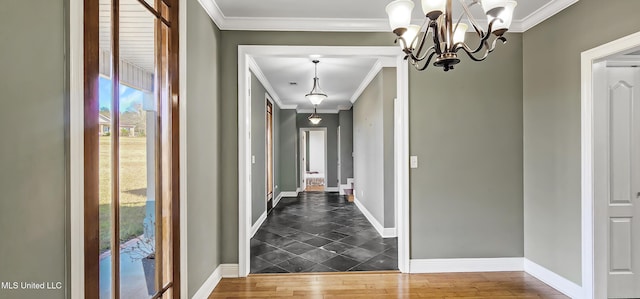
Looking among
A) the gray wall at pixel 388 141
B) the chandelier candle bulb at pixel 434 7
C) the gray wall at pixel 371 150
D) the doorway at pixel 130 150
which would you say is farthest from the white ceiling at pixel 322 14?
the gray wall at pixel 371 150

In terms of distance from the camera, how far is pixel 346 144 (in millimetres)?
9227

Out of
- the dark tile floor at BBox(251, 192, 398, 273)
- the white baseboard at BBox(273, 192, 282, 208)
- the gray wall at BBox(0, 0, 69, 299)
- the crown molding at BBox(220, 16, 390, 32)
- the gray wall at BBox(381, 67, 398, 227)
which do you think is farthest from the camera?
the white baseboard at BBox(273, 192, 282, 208)

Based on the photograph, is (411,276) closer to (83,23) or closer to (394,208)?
(394,208)

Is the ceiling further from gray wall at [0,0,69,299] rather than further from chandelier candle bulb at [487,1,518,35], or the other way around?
chandelier candle bulb at [487,1,518,35]

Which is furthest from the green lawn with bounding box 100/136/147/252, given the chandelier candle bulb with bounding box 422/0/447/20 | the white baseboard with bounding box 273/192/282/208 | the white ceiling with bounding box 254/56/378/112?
the white baseboard with bounding box 273/192/282/208

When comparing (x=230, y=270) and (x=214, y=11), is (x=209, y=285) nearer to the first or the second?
(x=230, y=270)

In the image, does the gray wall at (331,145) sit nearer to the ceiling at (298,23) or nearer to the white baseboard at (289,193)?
the white baseboard at (289,193)

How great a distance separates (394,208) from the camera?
4609mm

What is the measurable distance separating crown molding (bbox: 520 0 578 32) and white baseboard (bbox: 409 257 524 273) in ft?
8.04

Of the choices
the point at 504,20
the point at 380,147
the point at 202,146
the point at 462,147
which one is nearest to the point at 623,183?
the point at 462,147

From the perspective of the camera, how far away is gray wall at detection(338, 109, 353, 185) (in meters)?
9.20

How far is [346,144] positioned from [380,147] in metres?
4.46

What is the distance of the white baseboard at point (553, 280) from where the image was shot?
2.59 metres

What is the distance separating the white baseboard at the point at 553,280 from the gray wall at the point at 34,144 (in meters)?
3.56
